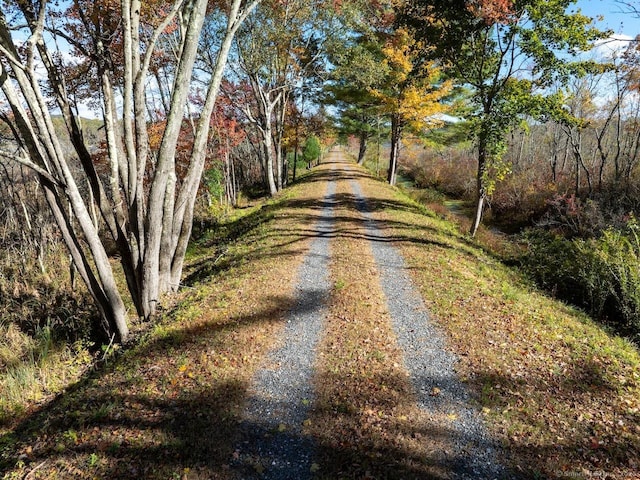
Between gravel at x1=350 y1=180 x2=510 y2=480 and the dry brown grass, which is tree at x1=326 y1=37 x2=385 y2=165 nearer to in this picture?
gravel at x1=350 y1=180 x2=510 y2=480

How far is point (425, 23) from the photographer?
12.4 m

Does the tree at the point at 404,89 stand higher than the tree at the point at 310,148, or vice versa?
the tree at the point at 404,89

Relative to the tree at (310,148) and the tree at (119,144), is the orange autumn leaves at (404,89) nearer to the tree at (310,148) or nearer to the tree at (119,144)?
the tree at (119,144)

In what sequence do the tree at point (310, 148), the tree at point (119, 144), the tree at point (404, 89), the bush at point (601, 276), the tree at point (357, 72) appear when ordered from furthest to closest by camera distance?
the tree at point (310, 148) < the tree at point (404, 89) < the tree at point (357, 72) < the bush at point (601, 276) < the tree at point (119, 144)

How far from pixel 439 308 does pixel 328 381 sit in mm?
3136

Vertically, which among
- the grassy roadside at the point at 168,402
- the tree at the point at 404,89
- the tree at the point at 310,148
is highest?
the tree at the point at 404,89

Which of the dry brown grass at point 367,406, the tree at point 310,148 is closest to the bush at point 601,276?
the dry brown grass at point 367,406

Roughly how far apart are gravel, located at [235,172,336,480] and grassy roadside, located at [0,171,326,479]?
22cm

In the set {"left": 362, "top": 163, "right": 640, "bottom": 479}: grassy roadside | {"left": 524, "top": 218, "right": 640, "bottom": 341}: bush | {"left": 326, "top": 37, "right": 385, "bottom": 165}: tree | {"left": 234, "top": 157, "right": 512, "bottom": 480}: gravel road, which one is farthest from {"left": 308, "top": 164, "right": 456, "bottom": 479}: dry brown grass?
{"left": 326, "top": 37, "right": 385, "bottom": 165}: tree

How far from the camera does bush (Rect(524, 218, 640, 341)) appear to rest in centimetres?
799

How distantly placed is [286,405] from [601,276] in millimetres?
8745

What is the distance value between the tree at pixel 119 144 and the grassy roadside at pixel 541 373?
19.4ft

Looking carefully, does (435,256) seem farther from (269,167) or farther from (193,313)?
(269,167)

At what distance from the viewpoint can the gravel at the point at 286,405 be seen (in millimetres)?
4012
